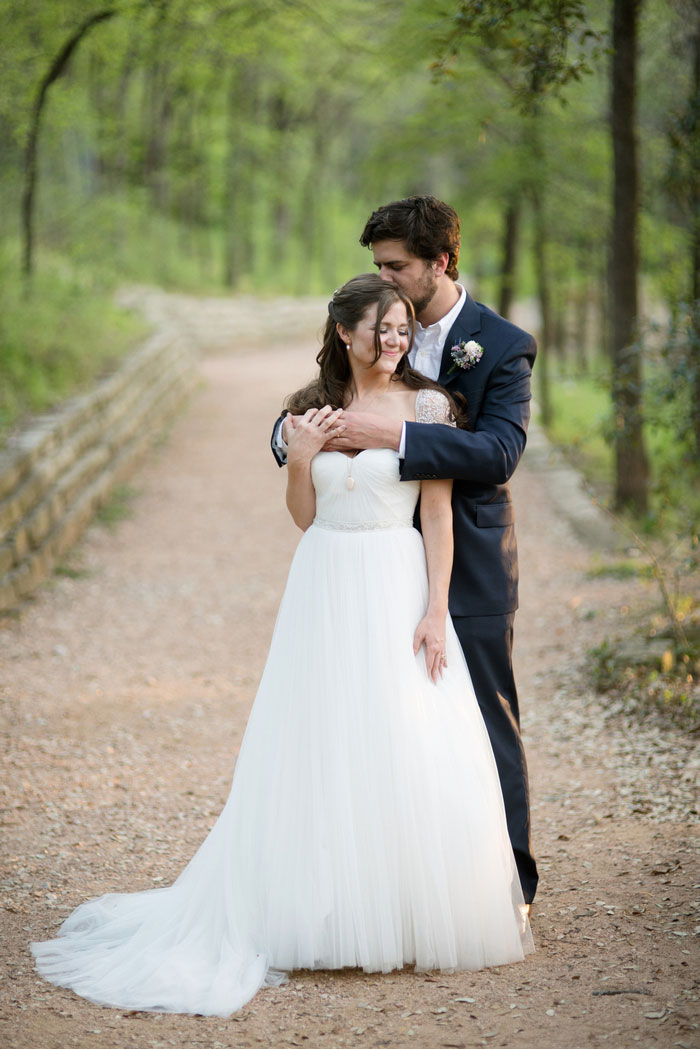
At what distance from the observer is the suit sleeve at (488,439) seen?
9.75ft

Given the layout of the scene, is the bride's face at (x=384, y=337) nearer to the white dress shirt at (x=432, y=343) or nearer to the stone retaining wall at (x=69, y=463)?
the white dress shirt at (x=432, y=343)

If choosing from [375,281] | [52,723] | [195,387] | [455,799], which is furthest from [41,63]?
[455,799]

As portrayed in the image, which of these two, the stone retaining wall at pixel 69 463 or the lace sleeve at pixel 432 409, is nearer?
the lace sleeve at pixel 432 409

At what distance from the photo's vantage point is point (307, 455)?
→ 3072 mm

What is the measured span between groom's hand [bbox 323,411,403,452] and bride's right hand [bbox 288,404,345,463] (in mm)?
23

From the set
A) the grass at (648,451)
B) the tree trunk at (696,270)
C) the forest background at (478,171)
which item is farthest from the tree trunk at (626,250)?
the tree trunk at (696,270)

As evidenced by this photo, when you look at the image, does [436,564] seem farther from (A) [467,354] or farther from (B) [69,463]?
(B) [69,463]

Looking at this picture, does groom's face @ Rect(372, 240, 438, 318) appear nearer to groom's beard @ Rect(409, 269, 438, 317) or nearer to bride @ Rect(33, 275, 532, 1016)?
groom's beard @ Rect(409, 269, 438, 317)

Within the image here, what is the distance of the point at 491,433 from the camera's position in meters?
3.07

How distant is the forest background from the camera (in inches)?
255

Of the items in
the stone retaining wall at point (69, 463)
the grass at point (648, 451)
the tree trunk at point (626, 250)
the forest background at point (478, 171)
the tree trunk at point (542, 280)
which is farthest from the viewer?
the tree trunk at point (542, 280)

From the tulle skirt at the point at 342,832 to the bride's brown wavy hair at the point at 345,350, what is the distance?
16.3 inches

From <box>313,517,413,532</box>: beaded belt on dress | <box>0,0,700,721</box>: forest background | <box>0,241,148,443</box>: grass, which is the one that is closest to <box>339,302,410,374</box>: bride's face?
<box>313,517,413,532</box>: beaded belt on dress

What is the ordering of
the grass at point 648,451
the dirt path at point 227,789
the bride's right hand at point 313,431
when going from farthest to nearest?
the grass at point 648,451 < the bride's right hand at point 313,431 < the dirt path at point 227,789
